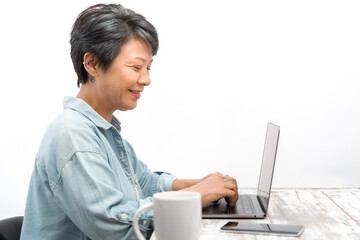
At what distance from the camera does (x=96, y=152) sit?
3.78ft

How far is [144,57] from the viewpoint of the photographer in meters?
1.37

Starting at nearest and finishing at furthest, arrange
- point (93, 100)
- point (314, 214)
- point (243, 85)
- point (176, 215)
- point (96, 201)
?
point (176, 215) < point (96, 201) < point (314, 214) < point (93, 100) < point (243, 85)

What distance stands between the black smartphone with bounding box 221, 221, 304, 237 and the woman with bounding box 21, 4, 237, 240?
172mm

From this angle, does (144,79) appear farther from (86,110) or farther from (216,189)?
(216,189)

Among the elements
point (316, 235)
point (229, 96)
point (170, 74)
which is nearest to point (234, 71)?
point (229, 96)

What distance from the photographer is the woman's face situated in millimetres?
1332

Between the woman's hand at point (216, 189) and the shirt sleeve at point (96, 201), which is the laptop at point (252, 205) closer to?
the woman's hand at point (216, 189)

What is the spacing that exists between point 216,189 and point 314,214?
0.27 metres

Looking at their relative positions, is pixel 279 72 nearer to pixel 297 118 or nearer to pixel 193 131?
pixel 297 118

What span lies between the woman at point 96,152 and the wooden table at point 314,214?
148mm

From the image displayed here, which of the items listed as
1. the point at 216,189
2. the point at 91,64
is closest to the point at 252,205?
the point at 216,189

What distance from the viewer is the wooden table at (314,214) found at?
108 centimetres

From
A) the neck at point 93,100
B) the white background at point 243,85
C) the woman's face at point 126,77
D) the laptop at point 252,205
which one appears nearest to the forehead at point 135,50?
the woman's face at point 126,77

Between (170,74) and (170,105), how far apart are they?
145 millimetres
